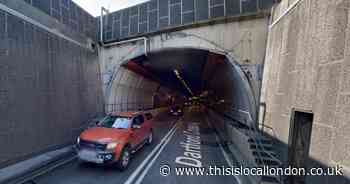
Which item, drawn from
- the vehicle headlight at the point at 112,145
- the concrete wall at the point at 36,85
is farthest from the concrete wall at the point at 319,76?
the concrete wall at the point at 36,85

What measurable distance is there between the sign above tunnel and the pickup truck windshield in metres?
7.07

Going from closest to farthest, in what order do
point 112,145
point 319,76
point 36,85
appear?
1. point 319,76
2. point 112,145
3. point 36,85

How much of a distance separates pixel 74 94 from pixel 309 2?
10805 millimetres

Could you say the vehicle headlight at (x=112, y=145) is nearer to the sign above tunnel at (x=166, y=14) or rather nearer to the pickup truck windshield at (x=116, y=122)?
the pickup truck windshield at (x=116, y=122)

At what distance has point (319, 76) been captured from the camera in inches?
149

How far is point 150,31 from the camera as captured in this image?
37.6 feet

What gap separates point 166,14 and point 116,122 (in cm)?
817

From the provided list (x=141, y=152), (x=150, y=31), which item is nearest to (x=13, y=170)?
(x=141, y=152)

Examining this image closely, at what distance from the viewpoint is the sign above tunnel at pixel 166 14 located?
9.18 metres

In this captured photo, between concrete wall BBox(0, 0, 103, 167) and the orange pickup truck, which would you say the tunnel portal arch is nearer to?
concrete wall BBox(0, 0, 103, 167)

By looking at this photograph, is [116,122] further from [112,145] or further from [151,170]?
[151,170]

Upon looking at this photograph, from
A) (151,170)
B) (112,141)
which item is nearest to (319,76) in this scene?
(151,170)

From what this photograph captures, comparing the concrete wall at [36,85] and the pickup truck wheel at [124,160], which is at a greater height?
the concrete wall at [36,85]

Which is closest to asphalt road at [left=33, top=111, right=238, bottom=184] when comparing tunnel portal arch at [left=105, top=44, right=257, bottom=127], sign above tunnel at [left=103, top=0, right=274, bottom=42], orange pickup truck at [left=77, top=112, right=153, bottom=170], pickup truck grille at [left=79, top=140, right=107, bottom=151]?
orange pickup truck at [left=77, top=112, right=153, bottom=170]
